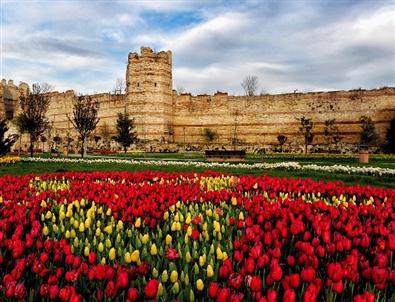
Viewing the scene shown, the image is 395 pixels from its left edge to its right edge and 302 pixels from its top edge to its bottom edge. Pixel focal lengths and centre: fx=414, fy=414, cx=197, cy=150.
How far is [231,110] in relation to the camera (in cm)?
4366

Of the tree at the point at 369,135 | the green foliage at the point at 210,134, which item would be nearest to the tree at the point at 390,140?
the tree at the point at 369,135

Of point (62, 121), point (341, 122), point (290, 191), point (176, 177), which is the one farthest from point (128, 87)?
point (290, 191)

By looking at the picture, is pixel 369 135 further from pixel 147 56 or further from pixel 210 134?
pixel 147 56

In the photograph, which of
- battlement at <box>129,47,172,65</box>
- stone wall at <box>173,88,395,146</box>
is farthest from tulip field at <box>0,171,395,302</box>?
battlement at <box>129,47,172,65</box>

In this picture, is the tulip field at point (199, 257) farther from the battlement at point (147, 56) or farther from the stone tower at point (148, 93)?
the battlement at point (147, 56)

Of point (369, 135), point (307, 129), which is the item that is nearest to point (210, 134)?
point (307, 129)

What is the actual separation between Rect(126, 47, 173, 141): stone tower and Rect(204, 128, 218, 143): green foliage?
4.02 metres

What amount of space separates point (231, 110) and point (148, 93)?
29.1ft

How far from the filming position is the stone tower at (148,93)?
136 ft

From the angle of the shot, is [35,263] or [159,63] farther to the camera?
[159,63]

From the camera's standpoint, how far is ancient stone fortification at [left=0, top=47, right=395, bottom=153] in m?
39.3

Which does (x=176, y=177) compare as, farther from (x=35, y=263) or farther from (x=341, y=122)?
(x=341, y=122)

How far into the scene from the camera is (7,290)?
2.35 meters

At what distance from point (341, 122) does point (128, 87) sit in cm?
2145
